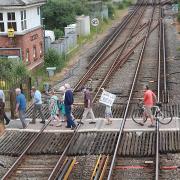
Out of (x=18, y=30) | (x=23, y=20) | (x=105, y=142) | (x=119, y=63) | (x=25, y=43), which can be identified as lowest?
(x=105, y=142)

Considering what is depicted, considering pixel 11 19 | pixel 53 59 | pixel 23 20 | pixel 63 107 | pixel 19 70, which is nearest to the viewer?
pixel 63 107

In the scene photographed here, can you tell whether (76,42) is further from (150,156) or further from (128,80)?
(150,156)

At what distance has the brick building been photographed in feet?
94.7

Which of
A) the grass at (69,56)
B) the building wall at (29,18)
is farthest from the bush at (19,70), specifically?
the building wall at (29,18)

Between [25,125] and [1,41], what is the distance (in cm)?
1272

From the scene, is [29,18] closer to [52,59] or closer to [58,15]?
[52,59]

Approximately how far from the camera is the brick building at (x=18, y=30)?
28859 mm

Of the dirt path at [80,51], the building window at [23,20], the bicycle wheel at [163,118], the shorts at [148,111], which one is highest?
the building window at [23,20]

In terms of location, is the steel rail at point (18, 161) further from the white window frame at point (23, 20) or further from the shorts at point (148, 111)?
the white window frame at point (23, 20)

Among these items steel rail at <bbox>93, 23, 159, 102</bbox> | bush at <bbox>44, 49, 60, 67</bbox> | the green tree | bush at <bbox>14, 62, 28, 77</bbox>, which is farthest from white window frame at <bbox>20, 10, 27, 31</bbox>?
the green tree

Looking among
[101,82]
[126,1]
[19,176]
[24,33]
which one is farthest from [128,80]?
[126,1]

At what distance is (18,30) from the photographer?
96.7 feet

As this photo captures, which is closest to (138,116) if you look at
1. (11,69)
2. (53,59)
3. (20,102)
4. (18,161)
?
(20,102)

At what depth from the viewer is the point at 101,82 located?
86.4 ft
